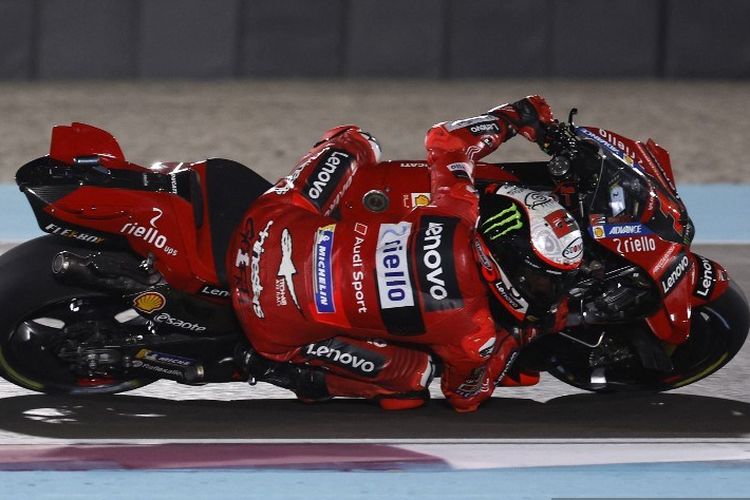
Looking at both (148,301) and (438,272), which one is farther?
(148,301)

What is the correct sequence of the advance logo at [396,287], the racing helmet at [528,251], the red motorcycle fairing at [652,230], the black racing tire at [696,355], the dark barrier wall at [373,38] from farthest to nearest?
1. the dark barrier wall at [373,38]
2. the black racing tire at [696,355]
3. the red motorcycle fairing at [652,230]
4. the advance logo at [396,287]
5. the racing helmet at [528,251]

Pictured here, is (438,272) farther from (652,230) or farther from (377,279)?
(652,230)

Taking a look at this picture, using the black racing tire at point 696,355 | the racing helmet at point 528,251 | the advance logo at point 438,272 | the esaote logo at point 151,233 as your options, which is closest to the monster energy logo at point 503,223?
the racing helmet at point 528,251

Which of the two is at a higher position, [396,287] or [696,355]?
[396,287]

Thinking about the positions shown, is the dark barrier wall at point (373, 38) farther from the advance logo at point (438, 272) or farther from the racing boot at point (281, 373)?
the advance logo at point (438, 272)

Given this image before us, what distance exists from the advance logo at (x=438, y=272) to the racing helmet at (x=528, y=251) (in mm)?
97

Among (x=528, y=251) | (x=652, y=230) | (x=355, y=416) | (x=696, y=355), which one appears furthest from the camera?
(x=696, y=355)

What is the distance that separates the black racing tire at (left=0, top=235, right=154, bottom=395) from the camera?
194 inches

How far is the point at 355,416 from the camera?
512cm

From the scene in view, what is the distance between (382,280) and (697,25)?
426 inches

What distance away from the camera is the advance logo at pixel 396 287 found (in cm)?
462

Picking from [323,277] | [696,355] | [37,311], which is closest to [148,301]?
[37,311]

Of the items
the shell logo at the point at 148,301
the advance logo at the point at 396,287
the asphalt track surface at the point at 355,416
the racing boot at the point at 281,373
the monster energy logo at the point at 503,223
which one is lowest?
the asphalt track surface at the point at 355,416

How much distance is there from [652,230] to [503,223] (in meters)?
0.60
